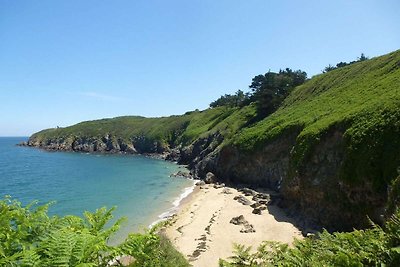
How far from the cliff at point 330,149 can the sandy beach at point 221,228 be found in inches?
171

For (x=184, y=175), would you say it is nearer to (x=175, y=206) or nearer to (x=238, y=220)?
(x=175, y=206)

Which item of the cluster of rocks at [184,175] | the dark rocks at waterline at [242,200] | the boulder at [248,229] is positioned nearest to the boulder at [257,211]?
the dark rocks at waterline at [242,200]

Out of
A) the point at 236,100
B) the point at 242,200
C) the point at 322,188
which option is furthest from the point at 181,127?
the point at 322,188

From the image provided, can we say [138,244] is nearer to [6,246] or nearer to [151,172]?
[6,246]

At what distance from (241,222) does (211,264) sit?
1206 cm

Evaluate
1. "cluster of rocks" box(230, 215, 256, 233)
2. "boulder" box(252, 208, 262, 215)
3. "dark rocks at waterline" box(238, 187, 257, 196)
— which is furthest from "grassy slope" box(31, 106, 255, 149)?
"cluster of rocks" box(230, 215, 256, 233)

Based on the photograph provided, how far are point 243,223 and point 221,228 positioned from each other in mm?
2856

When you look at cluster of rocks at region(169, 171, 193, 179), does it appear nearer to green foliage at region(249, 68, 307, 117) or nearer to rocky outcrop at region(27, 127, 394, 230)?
rocky outcrop at region(27, 127, 394, 230)

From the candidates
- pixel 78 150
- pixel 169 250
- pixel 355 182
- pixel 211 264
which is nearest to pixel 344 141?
pixel 355 182

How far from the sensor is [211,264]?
1144 inches

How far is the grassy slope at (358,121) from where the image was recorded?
32531mm

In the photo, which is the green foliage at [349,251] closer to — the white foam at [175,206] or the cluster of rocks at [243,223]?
the cluster of rocks at [243,223]

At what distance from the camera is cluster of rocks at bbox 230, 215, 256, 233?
37.6 metres

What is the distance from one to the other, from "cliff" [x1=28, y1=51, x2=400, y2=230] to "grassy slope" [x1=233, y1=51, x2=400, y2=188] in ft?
0.34
